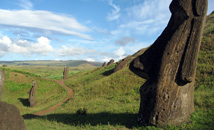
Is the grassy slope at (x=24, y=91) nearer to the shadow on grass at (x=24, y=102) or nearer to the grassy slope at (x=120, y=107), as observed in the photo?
the shadow on grass at (x=24, y=102)

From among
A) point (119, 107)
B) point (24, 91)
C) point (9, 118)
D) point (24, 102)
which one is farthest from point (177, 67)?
point (24, 91)

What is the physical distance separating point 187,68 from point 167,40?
171 centimetres

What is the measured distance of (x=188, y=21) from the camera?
722 cm

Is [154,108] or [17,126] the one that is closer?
[17,126]

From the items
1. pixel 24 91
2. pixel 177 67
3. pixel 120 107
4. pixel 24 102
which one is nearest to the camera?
pixel 177 67

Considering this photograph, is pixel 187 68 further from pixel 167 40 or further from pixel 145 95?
pixel 145 95

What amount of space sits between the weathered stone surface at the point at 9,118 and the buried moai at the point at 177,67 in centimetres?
604

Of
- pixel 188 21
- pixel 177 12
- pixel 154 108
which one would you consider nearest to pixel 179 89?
pixel 154 108

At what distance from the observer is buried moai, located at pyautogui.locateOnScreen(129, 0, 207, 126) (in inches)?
280

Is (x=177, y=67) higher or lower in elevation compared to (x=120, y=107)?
higher

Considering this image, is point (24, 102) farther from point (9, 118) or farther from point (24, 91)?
point (9, 118)

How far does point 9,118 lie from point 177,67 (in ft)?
25.6

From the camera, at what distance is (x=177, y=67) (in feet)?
24.0

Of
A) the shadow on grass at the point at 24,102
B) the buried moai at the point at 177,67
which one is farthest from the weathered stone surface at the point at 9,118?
the shadow on grass at the point at 24,102
